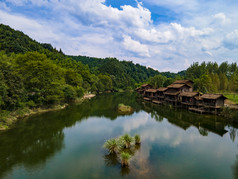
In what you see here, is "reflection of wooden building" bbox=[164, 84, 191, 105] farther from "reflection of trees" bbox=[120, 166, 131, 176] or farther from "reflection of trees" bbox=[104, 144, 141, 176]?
"reflection of trees" bbox=[120, 166, 131, 176]

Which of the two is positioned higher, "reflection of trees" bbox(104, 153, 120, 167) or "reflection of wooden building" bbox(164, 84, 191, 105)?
"reflection of wooden building" bbox(164, 84, 191, 105)

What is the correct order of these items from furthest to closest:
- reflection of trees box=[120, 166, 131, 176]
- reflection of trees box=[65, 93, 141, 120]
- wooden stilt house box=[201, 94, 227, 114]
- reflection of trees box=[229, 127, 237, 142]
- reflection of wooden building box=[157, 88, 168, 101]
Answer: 1. reflection of wooden building box=[157, 88, 168, 101]
2. reflection of trees box=[65, 93, 141, 120]
3. wooden stilt house box=[201, 94, 227, 114]
4. reflection of trees box=[229, 127, 237, 142]
5. reflection of trees box=[120, 166, 131, 176]

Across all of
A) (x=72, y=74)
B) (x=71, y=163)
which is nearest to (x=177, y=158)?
(x=71, y=163)

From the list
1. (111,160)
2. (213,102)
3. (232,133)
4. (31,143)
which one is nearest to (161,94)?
(213,102)

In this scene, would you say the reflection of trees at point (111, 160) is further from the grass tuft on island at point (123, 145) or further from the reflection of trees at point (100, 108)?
the reflection of trees at point (100, 108)

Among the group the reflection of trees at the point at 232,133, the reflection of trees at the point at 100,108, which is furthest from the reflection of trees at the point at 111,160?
the reflection of trees at the point at 232,133

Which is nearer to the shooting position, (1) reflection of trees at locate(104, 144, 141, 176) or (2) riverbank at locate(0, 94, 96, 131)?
(1) reflection of trees at locate(104, 144, 141, 176)

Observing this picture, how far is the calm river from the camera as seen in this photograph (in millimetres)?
15219

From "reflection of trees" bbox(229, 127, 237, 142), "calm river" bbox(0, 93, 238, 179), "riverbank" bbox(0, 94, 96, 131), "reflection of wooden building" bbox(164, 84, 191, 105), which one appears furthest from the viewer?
"reflection of wooden building" bbox(164, 84, 191, 105)

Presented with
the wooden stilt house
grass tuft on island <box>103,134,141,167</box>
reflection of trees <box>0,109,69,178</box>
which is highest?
the wooden stilt house

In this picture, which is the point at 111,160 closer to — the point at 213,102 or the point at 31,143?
the point at 31,143

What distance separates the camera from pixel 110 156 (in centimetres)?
1831

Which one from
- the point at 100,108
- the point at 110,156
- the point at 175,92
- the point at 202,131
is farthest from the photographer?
the point at 175,92

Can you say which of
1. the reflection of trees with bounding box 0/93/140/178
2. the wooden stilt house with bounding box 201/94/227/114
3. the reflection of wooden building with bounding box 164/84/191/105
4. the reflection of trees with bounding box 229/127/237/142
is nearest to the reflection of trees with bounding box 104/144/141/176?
the reflection of trees with bounding box 0/93/140/178
